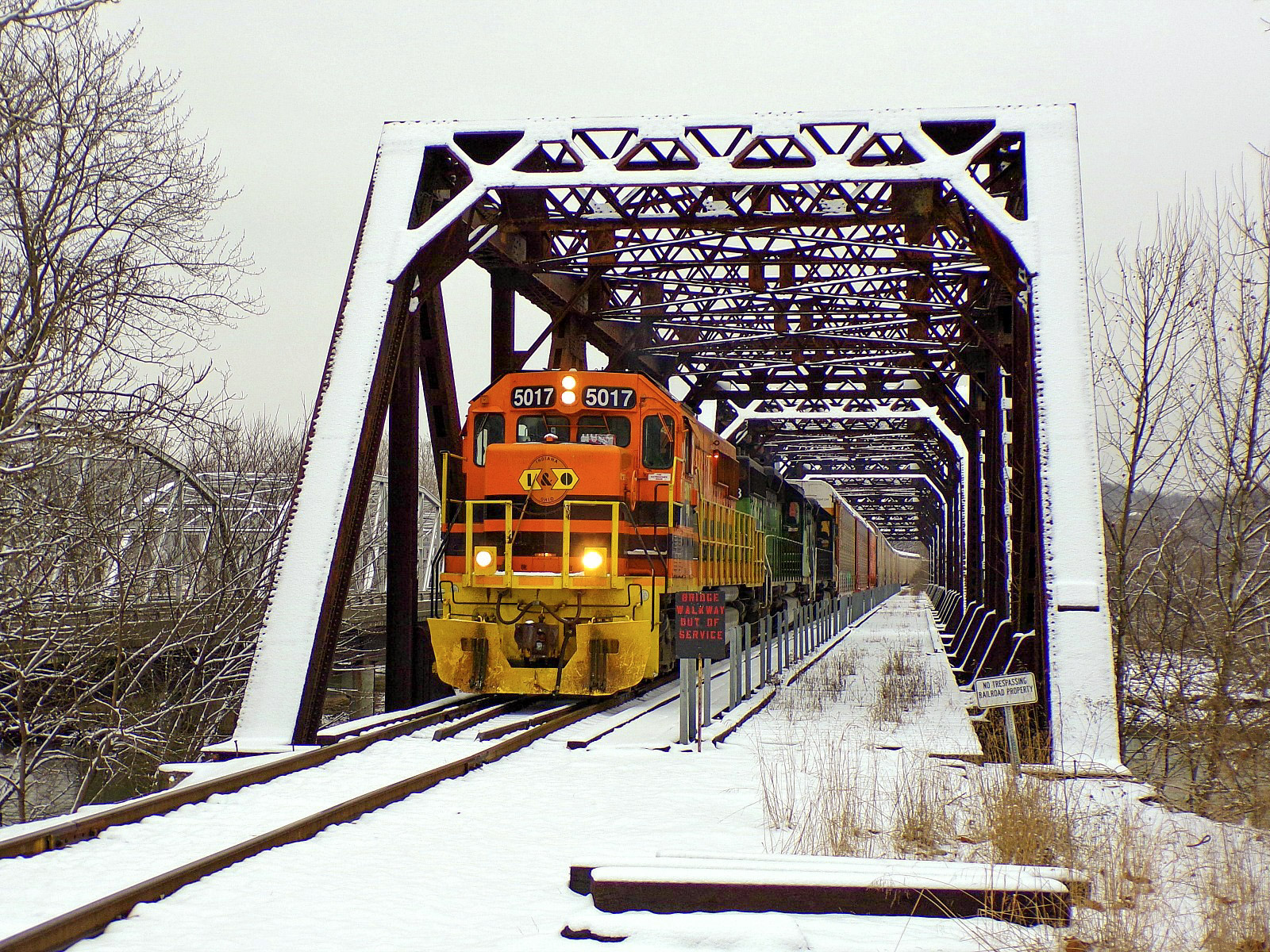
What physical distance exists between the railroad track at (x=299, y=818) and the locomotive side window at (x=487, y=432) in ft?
9.49

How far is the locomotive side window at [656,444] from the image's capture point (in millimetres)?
→ 12789

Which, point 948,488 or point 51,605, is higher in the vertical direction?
point 948,488

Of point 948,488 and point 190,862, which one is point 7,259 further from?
point 948,488

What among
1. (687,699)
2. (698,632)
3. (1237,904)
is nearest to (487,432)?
(698,632)

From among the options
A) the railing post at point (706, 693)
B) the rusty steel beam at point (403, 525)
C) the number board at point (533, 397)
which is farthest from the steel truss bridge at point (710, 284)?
the railing post at point (706, 693)

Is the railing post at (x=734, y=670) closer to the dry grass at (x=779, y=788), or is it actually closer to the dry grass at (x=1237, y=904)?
the dry grass at (x=779, y=788)

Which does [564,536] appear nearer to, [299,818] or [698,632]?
[698,632]

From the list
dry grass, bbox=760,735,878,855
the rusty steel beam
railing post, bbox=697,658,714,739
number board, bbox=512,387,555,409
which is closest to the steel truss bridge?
the rusty steel beam

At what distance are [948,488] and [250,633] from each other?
97.4 feet

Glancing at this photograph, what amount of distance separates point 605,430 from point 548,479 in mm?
992

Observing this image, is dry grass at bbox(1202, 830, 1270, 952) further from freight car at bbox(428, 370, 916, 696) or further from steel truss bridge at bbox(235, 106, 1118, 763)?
freight car at bbox(428, 370, 916, 696)

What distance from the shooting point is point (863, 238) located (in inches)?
615

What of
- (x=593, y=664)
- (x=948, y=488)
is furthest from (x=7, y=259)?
(x=948, y=488)

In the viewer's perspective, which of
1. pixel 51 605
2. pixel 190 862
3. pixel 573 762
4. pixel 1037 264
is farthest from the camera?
pixel 51 605
